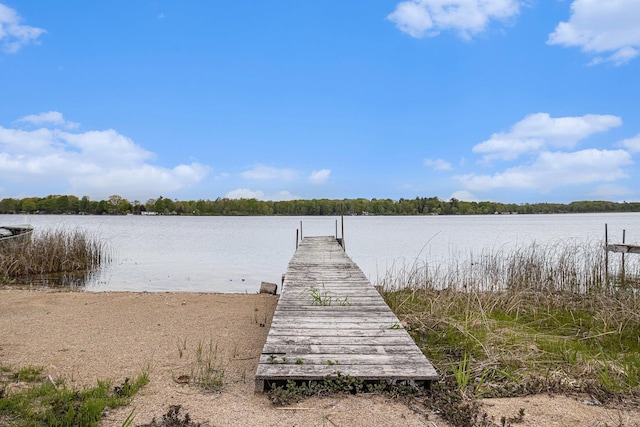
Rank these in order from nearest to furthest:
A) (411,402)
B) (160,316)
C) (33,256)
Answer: (411,402), (160,316), (33,256)

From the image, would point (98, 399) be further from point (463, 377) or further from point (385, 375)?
point (463, 377)

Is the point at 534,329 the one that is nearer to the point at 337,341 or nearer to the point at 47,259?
the point at 337,341

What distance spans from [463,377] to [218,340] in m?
3.33

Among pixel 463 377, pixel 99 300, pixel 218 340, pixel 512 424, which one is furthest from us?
pixel 99 300

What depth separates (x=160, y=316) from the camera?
304 inches

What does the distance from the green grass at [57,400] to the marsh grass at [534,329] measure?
9.36 ft

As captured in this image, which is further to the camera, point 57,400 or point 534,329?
point 534,329

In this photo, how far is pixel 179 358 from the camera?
16.5ft

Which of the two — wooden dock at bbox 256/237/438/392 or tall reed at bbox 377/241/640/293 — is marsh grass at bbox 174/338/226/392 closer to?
wooden dock at bbox 256/237/438/392

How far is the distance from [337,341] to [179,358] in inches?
76.9

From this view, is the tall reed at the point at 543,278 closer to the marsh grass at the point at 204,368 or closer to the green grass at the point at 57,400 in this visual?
the marsh grass at the point at 204,368

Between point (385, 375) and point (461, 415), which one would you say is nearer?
point (461, 415)

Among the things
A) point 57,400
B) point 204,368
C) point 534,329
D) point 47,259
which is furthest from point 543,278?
point 47,259

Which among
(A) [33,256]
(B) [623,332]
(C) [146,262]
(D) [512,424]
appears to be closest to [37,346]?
(D) [512,424]
